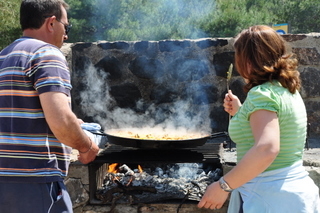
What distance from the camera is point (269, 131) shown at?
195 cm

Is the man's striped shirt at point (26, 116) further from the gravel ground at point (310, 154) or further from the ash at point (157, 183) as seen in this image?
the gravel ground at point (310, 154)

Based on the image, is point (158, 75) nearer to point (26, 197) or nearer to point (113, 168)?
point (113, 168)

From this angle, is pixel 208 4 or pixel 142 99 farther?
pixel 208 4

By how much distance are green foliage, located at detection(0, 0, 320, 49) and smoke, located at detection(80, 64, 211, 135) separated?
20.8 feet

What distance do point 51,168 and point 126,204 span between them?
145 cm

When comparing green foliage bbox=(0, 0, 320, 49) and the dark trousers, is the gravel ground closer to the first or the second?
the dark trousers

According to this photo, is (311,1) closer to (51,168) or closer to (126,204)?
(126,204)

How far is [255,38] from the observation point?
7.04 feet

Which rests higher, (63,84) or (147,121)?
(63,84)

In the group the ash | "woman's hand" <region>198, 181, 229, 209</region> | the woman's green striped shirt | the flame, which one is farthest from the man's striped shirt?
the flame

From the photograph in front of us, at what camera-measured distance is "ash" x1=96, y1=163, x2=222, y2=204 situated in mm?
3654

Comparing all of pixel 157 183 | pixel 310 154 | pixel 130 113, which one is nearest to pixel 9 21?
pixel 130 113

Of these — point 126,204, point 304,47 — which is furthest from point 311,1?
point 126,204

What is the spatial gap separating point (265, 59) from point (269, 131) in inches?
16.4
